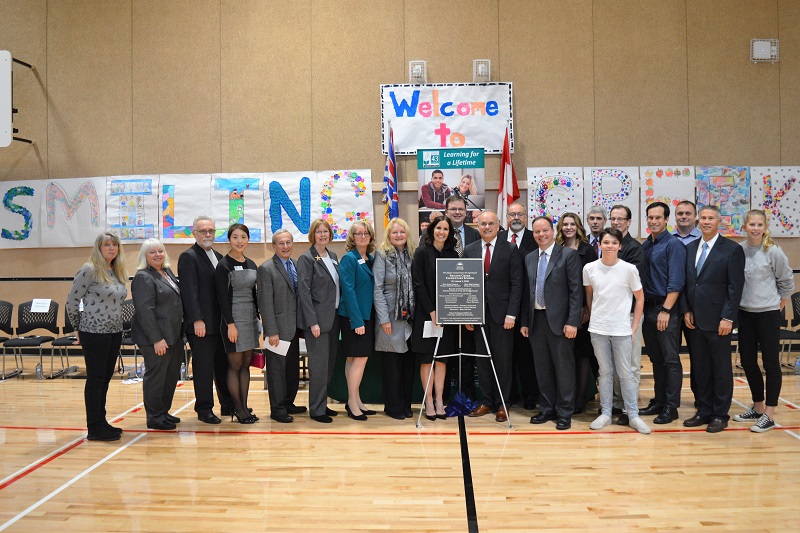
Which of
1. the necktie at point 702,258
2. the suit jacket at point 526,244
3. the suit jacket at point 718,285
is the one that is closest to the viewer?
the suit jacket at point 718,285

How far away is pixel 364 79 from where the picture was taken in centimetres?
880

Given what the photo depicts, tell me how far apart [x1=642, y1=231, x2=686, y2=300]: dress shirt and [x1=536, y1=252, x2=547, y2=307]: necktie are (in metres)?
0.87

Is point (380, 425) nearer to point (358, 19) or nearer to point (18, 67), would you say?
point (358, 19)

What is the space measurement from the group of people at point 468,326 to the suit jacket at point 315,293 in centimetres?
1

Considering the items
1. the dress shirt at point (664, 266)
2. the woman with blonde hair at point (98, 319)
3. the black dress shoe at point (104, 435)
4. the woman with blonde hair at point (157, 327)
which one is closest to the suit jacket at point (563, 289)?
the dress shirt at point (664, 266)

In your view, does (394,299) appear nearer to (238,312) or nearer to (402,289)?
(402,289)

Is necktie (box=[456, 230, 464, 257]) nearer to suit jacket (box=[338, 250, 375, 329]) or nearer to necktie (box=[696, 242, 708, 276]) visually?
suit jacket (box=[338, 250, 375, 329])

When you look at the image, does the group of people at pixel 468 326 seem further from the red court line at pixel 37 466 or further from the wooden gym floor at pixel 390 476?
the wooden gym floor at pixel 390 476

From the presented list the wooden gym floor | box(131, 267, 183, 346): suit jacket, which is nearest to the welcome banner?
the wooden gym floor

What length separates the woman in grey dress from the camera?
5184 mm

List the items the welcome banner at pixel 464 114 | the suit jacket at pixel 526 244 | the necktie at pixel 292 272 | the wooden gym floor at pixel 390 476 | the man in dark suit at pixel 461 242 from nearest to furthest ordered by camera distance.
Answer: the wooden gym floor at pixel 390 476 < the necktie at pixel 292 272 < the suit jacket at pixel 526 244 < the man in dark suit at pixel 461 242 < the welcome banner at pixel 464 114

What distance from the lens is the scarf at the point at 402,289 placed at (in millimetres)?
5320

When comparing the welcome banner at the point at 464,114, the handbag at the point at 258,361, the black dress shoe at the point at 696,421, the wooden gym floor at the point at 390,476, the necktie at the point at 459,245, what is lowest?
the wooden gym floor at the point at 390,476

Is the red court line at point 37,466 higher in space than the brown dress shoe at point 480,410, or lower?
lower
